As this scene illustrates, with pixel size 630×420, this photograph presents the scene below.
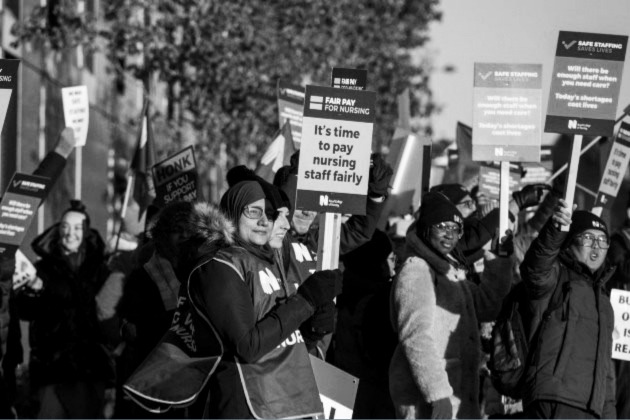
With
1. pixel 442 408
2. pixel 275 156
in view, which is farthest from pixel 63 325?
pixel 442 408

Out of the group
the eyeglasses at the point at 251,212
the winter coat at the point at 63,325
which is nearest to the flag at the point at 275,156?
the winter coat at the point at 63,325

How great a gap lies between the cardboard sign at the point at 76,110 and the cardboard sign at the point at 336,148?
4.10 m

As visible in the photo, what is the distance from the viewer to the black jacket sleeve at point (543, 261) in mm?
7648

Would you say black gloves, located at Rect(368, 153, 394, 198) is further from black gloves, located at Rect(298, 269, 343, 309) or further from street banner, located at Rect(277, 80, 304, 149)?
street banner, located at Rect(277, 80, 304, 149)

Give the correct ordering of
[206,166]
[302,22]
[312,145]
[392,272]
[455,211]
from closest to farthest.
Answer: [312,145] → [455,211] → [392,272] → [302,22] → [206,166]

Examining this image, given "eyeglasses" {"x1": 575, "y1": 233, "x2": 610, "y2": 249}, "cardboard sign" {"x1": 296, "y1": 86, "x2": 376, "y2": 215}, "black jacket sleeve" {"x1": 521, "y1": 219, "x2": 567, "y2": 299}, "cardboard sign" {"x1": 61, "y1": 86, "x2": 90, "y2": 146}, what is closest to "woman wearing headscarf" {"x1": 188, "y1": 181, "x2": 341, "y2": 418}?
"cardboard sign" {"x1": 296, "y1": 86, "x2": 376, "y2": 215}

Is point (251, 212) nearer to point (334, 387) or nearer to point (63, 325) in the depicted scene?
point (334, 387)

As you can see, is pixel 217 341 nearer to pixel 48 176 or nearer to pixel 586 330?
pixel 586 330

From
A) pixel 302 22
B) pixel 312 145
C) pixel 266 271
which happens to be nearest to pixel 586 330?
pixel 312 145

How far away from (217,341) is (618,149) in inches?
245

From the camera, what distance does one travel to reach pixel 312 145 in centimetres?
748

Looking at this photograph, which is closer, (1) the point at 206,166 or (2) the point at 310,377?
(2) the point at 310,377

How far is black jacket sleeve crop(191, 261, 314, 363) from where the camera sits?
5.92 metres

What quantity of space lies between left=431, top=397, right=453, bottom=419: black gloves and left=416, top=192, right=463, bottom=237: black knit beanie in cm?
109
